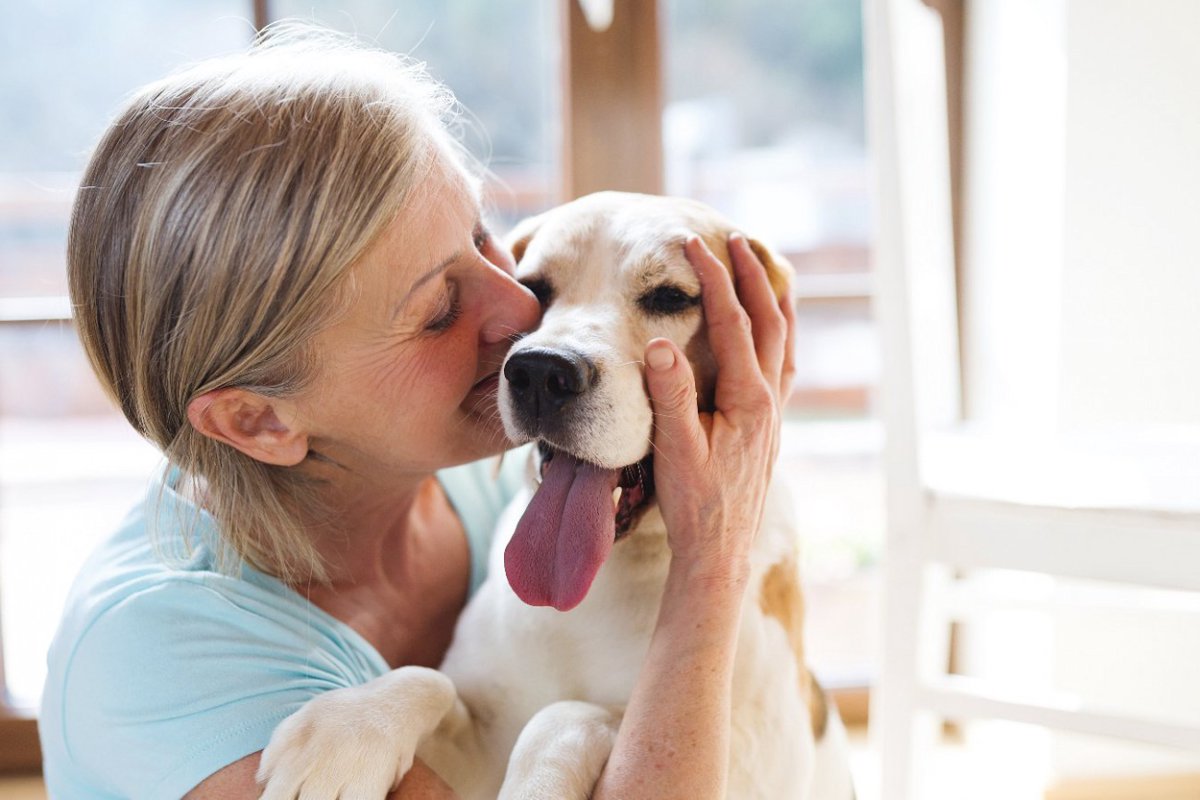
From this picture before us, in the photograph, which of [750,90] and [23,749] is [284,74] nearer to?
[750,90]

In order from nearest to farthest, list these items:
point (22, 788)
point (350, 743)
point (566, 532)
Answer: point (350, 743) → point (566, 532) → point (22, 788)

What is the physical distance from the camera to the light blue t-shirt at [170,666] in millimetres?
884

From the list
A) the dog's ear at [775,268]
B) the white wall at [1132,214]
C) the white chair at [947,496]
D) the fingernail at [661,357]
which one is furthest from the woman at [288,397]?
the white wall at [1132,214]

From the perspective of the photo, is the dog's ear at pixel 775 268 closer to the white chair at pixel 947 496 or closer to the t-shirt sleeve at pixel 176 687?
the white chair at pixel 947 496

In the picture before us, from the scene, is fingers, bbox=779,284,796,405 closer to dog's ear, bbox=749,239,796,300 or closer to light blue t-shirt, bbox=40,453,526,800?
dog's ear, bbox=749,239,796,300

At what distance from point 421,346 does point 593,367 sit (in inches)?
6.5

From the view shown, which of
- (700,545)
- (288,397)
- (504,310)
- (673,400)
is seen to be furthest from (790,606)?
(288,397)

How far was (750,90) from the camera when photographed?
2312 millimetres

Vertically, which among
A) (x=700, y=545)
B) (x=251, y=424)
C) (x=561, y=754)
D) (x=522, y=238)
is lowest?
(x=561, y=754)

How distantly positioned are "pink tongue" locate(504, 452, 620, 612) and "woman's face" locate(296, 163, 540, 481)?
0.09 metres

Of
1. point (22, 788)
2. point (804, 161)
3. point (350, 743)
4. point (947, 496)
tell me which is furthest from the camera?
point (804, 161)

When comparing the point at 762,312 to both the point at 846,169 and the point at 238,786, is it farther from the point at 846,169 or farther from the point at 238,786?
the point at 846,169

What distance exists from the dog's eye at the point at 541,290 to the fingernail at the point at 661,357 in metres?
0.25

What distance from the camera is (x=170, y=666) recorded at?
2.94ft
